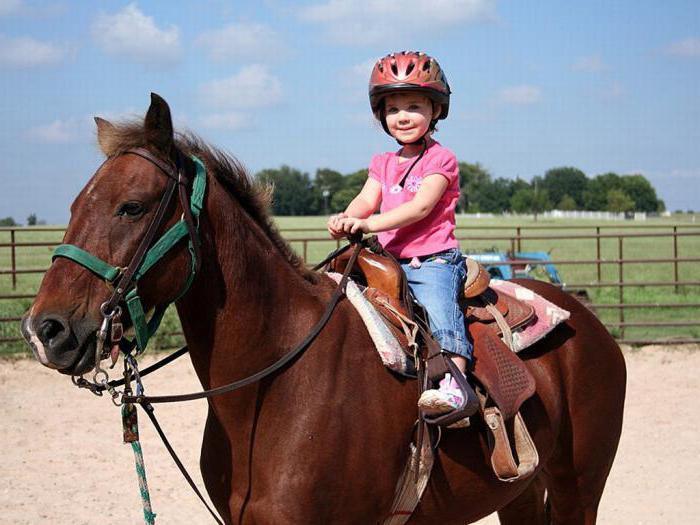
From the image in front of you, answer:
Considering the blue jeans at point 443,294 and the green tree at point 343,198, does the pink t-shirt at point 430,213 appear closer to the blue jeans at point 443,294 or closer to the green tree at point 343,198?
the blue jeans at point 443,294

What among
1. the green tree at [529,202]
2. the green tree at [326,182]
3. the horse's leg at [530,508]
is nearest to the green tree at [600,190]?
the green tree at [529,202]

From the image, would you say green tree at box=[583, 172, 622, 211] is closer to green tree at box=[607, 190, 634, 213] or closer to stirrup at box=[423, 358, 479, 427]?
green tree at box=[607, 190, 634, 213]

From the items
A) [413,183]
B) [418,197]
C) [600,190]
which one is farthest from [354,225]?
[600,190]

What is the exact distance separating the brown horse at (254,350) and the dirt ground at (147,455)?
309 centimetres

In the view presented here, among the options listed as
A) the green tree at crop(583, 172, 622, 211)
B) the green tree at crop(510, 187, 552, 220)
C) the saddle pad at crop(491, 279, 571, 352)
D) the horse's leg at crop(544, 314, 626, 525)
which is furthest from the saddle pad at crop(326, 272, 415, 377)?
the green tree at crop(583, 172, 622, 211)

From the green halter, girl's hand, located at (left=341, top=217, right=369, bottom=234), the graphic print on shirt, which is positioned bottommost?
the green halter

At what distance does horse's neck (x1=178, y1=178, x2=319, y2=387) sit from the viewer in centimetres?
257

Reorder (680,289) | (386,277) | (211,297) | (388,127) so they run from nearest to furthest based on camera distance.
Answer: (211,297)
(386,277)
(388,127)
(680,289)

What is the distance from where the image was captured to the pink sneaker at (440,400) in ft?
8.89

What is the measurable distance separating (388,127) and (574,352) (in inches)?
57.1

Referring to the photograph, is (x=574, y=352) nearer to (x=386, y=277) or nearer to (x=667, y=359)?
(x=386, y=277)

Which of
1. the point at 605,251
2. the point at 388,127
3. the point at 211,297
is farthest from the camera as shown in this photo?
the point at 605,251

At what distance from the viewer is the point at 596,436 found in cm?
374

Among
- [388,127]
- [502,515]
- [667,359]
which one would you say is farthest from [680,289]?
[388,127]
